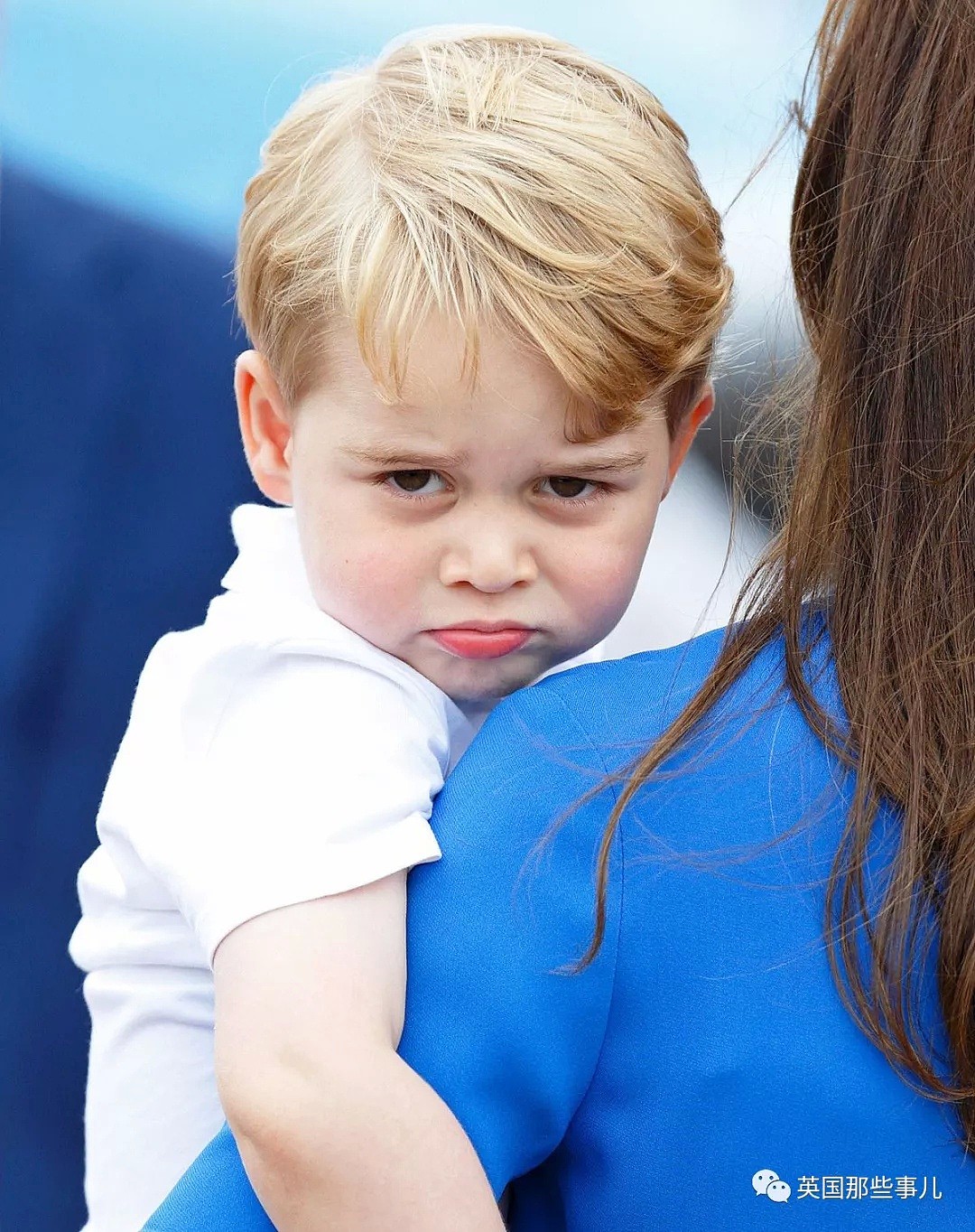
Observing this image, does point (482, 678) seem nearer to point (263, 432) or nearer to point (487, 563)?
point (487, 563)

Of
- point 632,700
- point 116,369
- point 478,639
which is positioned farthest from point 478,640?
point 116,369

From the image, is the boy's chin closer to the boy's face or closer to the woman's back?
the boy's face

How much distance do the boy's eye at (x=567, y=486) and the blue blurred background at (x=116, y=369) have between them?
2.60ft

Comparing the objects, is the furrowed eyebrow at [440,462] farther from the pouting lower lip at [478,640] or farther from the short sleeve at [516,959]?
the short sleeve at [516,959]

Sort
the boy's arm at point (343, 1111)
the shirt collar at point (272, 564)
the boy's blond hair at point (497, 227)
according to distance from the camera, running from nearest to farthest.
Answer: the boy's arm at point (343, 1111) → the boy's blond hair at point (497, 227) → the shirt collar at point (272, 564)

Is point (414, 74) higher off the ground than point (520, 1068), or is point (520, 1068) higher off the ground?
point (414, 74)

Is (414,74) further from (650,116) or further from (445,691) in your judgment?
(445,691)

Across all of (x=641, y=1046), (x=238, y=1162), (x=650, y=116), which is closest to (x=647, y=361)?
(x=650, y=116)

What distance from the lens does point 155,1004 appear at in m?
1.07

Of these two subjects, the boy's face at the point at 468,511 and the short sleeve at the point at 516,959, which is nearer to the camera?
the short sleeve at the point at 516,959

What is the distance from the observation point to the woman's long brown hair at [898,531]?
75 cm

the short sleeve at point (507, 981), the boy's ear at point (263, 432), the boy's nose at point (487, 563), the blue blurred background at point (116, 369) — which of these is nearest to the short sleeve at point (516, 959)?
the short sleeve at point (507, 981)

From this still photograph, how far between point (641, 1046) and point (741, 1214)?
10 centimetres

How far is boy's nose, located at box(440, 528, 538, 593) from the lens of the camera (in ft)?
3.23
